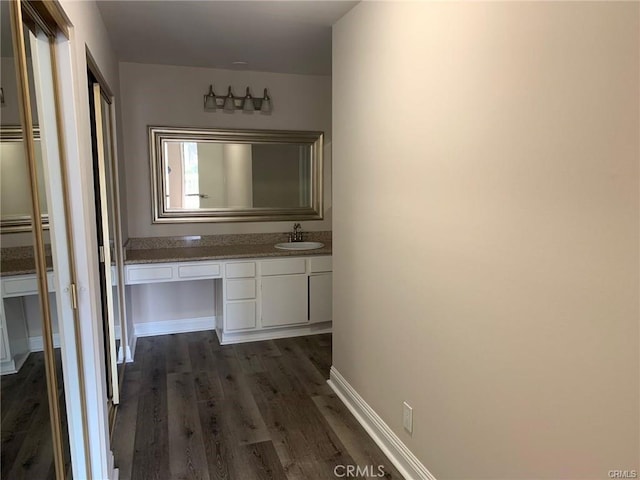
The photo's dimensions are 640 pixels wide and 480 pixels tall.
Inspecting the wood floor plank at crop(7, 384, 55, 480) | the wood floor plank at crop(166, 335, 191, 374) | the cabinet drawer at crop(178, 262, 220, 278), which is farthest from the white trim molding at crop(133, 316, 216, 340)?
the wood floor plank at crop(7, 384, 55, 480)

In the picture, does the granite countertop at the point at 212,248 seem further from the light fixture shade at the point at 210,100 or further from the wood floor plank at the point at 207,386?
the light fixture shade at the point at 210,100

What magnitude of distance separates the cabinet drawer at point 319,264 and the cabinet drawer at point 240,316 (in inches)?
22.6

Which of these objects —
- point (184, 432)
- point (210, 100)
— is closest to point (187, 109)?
point (210, 100)

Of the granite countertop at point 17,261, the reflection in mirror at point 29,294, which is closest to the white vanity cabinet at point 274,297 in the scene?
the reflection in mirror at point 29,294

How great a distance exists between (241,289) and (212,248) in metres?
0.51

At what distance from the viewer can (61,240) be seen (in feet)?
5.38

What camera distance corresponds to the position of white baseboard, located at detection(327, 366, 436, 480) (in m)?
2.06

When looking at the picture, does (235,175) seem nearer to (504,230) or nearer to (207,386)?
(207,386)

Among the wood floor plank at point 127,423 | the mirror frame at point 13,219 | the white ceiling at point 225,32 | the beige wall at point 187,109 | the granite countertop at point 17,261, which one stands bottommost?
the wood floor plank at point 127,423

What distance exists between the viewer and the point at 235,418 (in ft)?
8.64

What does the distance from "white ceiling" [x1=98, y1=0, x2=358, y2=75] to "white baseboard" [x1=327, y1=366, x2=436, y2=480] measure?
7.34ft

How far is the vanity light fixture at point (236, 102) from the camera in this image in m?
3.84

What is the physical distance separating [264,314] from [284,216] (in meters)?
1.00

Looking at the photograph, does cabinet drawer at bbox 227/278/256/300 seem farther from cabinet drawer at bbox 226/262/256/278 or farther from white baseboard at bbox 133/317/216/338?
white baseboard at bbox 133/317/216/338
